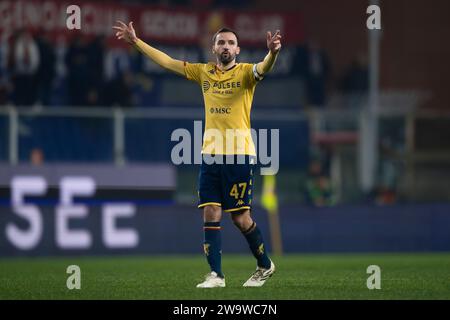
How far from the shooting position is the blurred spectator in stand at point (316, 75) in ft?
79.4

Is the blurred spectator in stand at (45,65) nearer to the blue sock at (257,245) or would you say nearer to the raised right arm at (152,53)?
the raised right arm at (152,53)

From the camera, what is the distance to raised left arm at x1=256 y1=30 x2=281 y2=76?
398 inches

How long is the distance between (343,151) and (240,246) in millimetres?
3320

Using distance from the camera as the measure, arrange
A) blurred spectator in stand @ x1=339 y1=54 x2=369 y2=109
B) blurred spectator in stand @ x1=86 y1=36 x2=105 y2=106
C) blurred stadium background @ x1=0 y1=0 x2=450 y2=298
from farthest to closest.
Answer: blurred spectator in stand @ x1=339 y1=54 x2=369 y2=109 < blurred spectator in stand @ x1=86 y1=36 x2=105 y2=106 < blurred stadium background @ x1=0 y1=0 x2=450 y2=298

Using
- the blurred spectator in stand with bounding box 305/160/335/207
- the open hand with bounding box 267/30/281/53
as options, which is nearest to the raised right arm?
the open hand with bounding box 267/30/281/53

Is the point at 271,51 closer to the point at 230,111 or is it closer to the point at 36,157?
the point at 230,111

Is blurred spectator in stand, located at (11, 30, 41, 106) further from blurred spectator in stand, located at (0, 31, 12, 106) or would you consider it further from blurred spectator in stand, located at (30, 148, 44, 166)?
blurred spectator in stand, located at (30, 148, 44, 166)

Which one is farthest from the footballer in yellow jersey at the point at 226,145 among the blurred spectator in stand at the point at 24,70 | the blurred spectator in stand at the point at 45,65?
the blurred spectator in stand at the point at 45,65

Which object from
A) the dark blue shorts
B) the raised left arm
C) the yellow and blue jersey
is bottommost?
the dark blue shorts

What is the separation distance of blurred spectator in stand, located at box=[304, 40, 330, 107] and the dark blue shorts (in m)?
13.5

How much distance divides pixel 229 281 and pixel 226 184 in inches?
49.4

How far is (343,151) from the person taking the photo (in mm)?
22094
